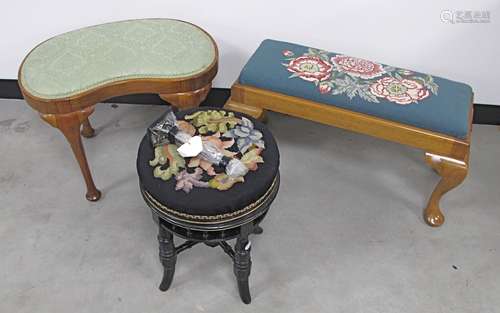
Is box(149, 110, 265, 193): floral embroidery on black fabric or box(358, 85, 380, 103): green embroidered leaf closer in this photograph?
box(149, 110, 265, 193): floral embroidery on black fabric

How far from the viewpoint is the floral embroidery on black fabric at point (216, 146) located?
5.11 ft

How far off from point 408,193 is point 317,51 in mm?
729

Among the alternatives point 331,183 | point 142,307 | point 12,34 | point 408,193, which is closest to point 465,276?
point 408,193

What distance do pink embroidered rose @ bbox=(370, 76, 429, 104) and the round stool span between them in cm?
52

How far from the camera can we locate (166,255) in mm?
1710

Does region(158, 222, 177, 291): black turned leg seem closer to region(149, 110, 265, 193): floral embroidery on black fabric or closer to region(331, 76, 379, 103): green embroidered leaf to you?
region(149, 110, 265, 193): floral embroidery on black fabric

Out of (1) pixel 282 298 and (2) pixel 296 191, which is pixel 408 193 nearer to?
(2) pixel 296 191

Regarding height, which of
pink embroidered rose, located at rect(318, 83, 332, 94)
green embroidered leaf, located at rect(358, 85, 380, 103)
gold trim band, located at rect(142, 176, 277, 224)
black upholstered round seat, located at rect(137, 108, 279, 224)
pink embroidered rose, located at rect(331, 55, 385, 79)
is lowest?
gold trim band, located at rect(142, 176, 277, 224)

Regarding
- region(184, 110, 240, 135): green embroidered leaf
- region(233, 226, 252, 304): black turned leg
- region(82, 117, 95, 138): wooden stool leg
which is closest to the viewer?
region(233, 226, 252, 304): black turned leg

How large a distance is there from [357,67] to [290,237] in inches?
28.9

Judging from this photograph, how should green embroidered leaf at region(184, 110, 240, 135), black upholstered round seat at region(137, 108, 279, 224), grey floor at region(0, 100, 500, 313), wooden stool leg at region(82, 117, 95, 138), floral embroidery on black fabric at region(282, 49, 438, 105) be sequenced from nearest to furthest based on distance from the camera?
black upholstered round seat at region(137, 108, 279, 224) < green embroidered leaf at region(184, 110, 240, 135) < grey floor at region(0, 100, 500, 313) < floral embroidery on black fabric at region(282, 49, 438, 105) < wooden stool leg at region(82, 117, 95, 138)

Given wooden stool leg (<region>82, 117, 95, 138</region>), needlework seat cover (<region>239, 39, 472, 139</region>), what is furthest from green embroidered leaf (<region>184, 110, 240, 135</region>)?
wooden stool leg (<region>82, 117, 95, 138</region>)

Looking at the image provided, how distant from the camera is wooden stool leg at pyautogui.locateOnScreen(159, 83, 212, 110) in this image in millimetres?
2018

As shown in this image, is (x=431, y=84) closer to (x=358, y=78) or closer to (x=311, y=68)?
(x=358, y=78)
